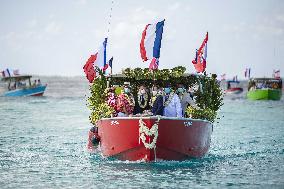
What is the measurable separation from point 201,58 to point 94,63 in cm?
495

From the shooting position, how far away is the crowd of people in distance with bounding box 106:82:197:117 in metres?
19.2

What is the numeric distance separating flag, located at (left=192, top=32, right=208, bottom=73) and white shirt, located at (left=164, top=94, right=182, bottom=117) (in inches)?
237

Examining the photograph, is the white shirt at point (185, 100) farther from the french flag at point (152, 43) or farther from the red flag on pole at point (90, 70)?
the red flag on pole at point (90, 70)

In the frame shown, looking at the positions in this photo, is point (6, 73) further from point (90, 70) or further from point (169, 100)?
point (169, 100)

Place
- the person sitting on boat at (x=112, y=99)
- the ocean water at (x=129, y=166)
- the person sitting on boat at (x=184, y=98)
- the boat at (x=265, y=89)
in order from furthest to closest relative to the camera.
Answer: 1. the boat at (x=265, y=89)
2. the person sitting on boat at (x=184, y=98)
3. the person sitting on boat at (x=112, y=99)
4. the ocean water at (x=129, y=166)

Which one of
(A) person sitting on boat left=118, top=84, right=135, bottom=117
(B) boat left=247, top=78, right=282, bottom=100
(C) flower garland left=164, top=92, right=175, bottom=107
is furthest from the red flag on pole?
(B) boat left=247, top=78, right=282, bottom=100

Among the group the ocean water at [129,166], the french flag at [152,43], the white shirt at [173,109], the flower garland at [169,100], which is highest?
the french flag at [152,43]

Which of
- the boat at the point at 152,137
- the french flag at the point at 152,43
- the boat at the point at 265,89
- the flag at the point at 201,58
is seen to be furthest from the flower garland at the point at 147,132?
the boat at the point at 265,89

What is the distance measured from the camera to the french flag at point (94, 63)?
23141mm

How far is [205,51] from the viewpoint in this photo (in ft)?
86.4

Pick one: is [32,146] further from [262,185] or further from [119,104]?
[262,185]

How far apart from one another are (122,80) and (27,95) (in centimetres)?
6049

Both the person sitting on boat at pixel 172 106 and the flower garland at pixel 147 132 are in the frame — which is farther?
the person sitting on boat at pixel 172 106

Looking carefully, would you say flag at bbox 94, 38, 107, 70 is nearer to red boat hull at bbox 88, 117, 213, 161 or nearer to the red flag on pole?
the red flag on pole
